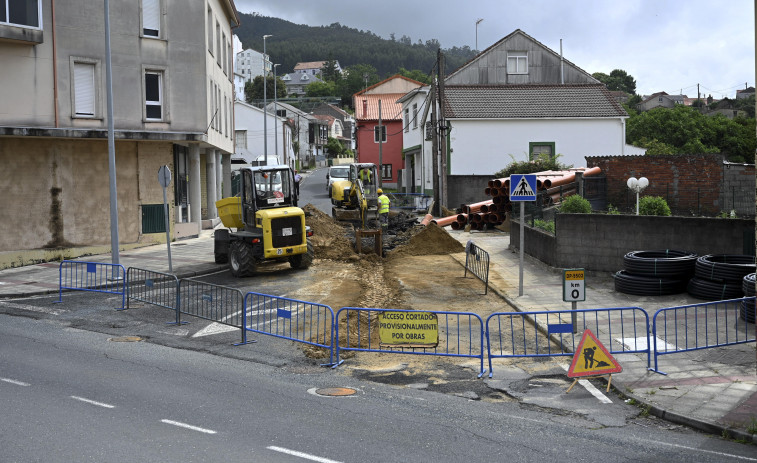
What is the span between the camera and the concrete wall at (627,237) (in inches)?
683

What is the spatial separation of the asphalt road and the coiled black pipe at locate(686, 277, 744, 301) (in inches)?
295

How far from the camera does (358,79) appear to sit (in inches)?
6969

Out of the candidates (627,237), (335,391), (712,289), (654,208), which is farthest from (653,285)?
(335,391)

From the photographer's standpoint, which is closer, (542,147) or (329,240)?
(329,240)

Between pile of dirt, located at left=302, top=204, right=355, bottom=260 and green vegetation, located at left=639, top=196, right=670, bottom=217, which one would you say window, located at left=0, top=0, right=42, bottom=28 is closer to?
pile of dirt, located at left=302, top=204, right=355, bottom=260

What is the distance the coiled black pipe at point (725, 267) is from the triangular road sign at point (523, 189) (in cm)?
383

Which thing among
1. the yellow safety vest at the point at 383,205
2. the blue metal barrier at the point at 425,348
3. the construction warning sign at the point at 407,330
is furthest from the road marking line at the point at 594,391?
the yellow safety vest at the point at 383,205

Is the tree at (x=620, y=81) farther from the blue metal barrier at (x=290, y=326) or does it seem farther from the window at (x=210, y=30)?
the blue metal barrier at (x=290, y=326)

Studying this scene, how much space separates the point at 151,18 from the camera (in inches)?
1088

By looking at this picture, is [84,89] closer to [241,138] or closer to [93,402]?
[93,402]

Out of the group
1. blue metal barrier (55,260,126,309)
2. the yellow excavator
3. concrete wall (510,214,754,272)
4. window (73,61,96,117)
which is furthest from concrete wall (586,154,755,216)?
window (73,61,96,117)

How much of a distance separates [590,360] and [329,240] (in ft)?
54.7

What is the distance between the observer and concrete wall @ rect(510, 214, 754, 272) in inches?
683

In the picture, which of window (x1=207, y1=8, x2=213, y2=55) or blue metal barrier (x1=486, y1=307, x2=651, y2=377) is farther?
window (x1=207, y1=8, x2=213, y2=55)
